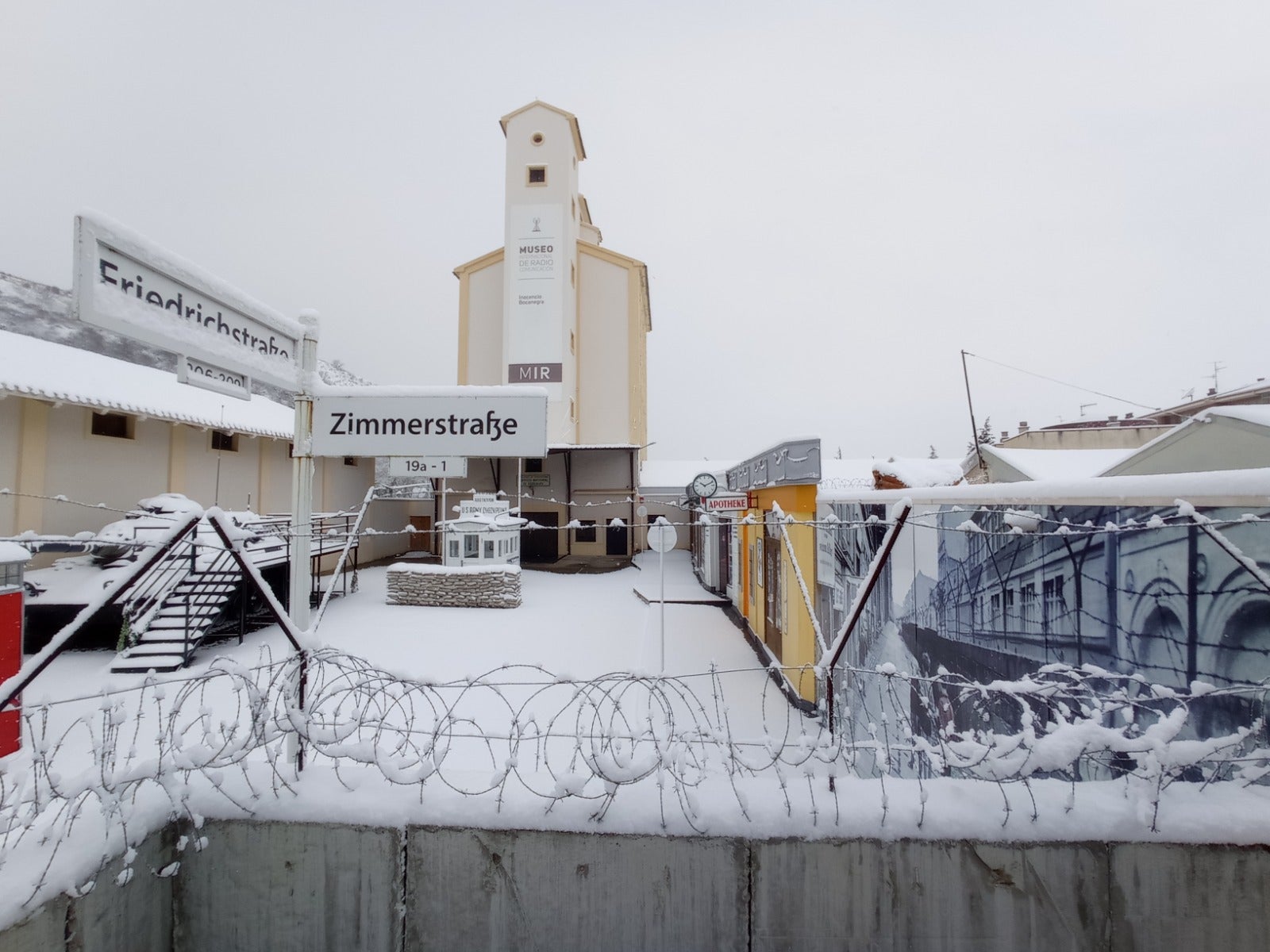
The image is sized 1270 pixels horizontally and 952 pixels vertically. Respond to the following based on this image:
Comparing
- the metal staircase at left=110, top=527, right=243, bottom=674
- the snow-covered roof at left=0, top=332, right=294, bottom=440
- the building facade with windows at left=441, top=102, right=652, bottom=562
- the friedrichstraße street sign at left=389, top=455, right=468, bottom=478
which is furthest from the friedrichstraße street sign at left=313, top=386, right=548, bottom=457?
the building facade with windows at left=441, top=102, right=652, bottom=562

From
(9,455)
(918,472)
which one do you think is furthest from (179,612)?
(918,472)

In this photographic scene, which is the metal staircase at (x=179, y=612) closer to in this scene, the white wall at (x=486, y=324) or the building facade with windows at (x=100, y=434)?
the building facade with windows at (x=100, y=434)

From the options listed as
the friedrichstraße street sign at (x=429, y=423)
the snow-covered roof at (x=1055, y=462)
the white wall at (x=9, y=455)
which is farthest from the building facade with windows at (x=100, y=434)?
the snow-covered roof at (x=1055, y=462)

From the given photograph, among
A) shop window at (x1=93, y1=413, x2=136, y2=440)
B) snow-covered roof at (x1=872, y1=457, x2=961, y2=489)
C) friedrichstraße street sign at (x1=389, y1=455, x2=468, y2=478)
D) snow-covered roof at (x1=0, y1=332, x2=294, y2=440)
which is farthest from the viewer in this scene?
shop window at (x1=93, y1=413, x2=136, y2=440)

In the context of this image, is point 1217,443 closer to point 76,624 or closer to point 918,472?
point 918,472

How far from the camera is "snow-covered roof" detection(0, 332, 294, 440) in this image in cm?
1038

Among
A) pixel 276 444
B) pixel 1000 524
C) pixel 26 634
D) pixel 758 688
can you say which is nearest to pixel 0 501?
pixel 26 634

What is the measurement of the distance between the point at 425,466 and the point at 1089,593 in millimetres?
3352

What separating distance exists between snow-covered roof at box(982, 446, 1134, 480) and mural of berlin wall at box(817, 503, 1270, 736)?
216 inches

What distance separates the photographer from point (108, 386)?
1188 centimetres

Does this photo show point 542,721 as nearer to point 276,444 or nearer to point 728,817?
point 728,817

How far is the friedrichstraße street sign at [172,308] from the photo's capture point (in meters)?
2.16

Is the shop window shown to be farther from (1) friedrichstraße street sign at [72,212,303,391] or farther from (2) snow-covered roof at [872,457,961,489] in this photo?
(2) snow-covered roof at [872,457,961,489]

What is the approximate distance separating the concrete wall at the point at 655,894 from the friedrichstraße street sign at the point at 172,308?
184 centimetres
